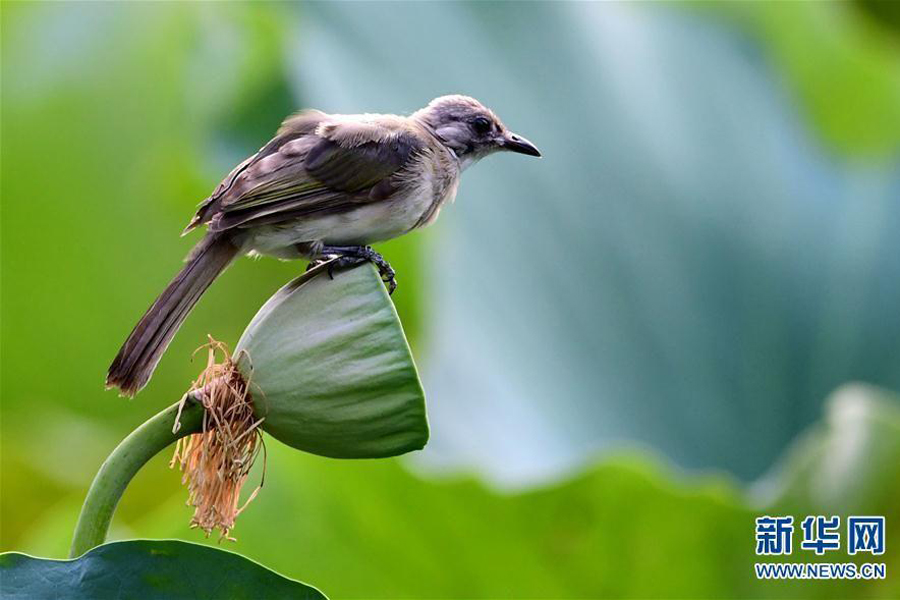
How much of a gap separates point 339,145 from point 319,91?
2.45 m

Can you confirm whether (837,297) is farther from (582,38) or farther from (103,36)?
(103,36)

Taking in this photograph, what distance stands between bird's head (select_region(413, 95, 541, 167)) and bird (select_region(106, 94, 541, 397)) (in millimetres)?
19

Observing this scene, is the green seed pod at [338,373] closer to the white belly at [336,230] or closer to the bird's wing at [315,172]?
the bird's wing at [315,172]

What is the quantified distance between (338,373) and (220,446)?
0.30 m

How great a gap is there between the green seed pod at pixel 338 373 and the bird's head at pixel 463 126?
1.23 meters

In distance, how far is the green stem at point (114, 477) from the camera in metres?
1.81

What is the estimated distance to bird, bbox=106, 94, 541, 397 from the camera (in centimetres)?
254

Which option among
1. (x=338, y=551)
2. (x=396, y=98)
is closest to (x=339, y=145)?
(x=338, y=551)

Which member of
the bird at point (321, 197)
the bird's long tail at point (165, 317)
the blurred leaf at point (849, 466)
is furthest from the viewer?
the blurred leaf at point (849, 466)

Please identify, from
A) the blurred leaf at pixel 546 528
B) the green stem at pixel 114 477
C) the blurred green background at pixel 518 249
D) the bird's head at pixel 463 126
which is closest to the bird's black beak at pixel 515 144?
the bird's head at pixel 463 126

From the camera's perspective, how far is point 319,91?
518 centimetres

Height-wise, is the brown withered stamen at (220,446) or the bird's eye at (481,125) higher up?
the bird's eye at (481,125)

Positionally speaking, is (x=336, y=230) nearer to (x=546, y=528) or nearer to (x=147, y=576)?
(x=147, y=576)

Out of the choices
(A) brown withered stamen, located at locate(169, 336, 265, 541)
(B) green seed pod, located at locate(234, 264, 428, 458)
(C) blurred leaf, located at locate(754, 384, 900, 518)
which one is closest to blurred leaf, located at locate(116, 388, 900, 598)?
(C) blurred leaf, located at locate(754, 384, 900, 518)
